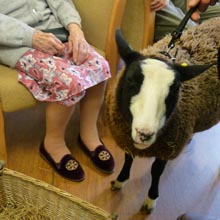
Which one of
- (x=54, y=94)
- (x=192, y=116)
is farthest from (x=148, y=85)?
(x=54, y=94)

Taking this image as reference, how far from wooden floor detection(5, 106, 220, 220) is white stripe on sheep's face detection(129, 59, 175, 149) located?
50 centimetres

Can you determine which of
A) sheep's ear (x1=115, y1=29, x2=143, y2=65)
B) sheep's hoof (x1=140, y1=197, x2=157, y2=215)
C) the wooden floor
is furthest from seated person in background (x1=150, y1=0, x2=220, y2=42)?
sheep's hoof (x1=140, y1=197, x2=157, y2=215)

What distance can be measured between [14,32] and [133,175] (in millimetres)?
756

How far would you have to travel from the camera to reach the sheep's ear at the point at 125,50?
109cm

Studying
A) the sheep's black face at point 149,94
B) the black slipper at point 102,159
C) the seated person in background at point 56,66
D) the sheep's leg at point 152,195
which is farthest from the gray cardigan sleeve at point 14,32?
the sheep's leg at point 152,195

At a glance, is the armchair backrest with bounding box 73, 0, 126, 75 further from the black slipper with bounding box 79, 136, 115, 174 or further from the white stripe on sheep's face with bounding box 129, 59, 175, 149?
the white stripe on sheep's face with bounding box 129, 59, 175, 149

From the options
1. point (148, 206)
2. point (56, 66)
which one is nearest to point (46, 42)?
point (56, 66)

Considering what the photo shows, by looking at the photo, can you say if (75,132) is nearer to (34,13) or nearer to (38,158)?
(38,158)

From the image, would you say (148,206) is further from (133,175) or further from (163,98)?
(163,98)

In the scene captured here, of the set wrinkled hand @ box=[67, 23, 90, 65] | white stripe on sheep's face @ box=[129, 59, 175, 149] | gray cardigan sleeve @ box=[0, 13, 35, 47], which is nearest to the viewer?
white stripe on sheep's face @ box=[129, 59, 175, 149]

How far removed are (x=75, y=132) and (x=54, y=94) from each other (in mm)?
464

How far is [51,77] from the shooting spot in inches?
53.4

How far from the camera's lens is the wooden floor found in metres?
1.50

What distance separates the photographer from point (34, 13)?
146 centimetres
